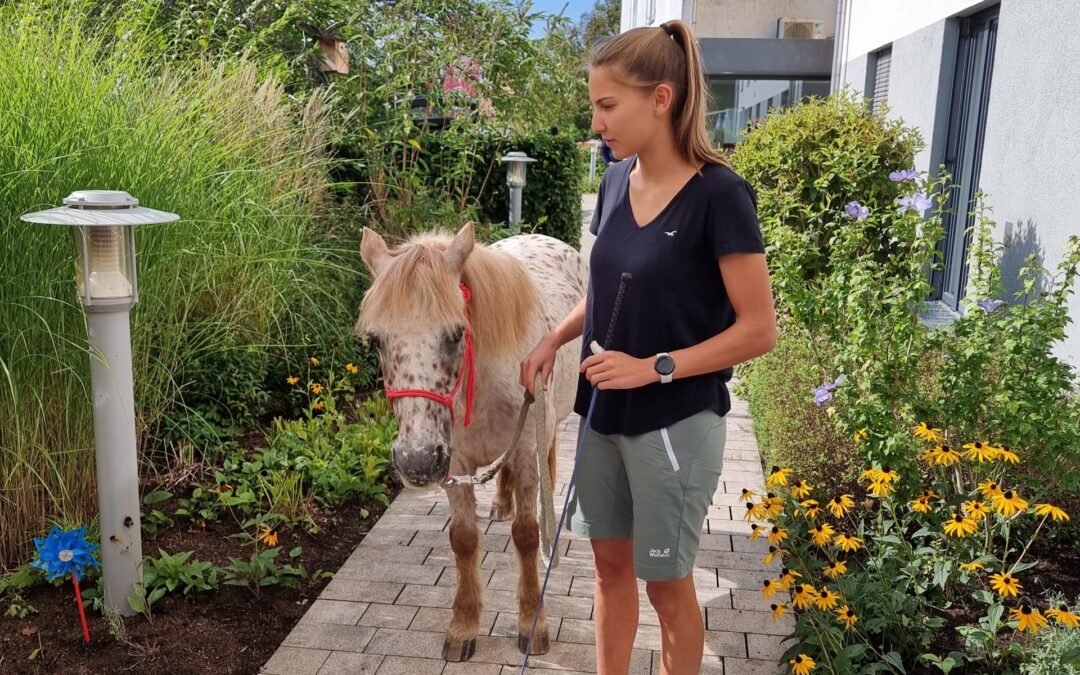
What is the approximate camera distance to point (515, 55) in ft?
26.8

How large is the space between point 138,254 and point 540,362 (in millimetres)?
1968

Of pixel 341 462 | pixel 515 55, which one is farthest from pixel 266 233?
pixel 515 55

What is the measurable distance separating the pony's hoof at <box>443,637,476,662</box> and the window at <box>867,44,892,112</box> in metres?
9.82

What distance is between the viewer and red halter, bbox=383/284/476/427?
2.42 metres

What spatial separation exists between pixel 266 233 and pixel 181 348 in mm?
815

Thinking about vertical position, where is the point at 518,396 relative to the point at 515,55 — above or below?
below

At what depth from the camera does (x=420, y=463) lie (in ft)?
7.85

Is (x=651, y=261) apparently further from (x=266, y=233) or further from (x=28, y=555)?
(x=266, y=233)

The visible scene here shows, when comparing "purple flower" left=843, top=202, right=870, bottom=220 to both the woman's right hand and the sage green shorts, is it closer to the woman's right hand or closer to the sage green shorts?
the woman's right hand

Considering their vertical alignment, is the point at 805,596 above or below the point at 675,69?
below

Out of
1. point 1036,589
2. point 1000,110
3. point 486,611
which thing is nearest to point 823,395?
point 1036,589

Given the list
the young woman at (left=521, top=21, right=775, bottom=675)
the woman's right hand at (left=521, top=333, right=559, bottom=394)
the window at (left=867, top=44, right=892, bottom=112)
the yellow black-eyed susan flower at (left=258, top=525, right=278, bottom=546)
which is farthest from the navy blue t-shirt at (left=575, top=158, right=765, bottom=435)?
the window at (left=867, top=44, right=892, bottom=112)

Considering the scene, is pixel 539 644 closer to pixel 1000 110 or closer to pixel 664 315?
pixel 664 315

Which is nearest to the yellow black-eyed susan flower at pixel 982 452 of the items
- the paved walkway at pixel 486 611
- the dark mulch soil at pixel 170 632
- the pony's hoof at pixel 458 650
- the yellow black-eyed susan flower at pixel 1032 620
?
the yellow black-eyed susan flower at pixel 1032 620
